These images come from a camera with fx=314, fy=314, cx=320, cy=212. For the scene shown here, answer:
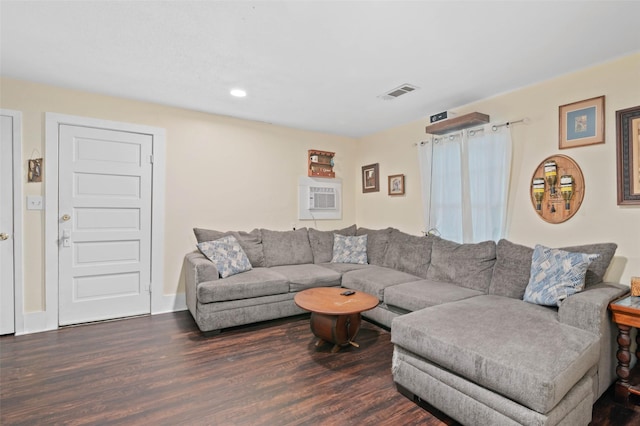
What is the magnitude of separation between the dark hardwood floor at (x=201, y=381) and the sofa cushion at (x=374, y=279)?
1.40 ft

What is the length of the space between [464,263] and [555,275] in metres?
0.83

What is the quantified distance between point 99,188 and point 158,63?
1588 mm

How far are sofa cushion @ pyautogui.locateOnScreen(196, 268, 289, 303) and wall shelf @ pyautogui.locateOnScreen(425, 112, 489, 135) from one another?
7.80 ft

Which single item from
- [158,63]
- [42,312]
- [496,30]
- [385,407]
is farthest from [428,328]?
[42,312]

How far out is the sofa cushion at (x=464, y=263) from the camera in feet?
9.59

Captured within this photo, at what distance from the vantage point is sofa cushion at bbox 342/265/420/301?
313 centimetres

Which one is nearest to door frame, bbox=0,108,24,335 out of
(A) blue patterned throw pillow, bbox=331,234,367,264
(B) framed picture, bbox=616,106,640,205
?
(A) blue patterned throw pillow, bbox=331,234,367,264

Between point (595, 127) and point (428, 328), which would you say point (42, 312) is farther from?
point (595, 127)

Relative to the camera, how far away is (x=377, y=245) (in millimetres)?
4164

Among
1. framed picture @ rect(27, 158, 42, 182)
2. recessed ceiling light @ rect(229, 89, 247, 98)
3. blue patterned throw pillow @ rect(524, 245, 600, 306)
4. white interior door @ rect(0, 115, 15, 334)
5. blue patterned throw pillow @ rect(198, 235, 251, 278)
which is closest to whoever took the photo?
blue patterned throw pillow @ rect(524, 245, 600, 306)

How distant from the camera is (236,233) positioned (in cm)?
396

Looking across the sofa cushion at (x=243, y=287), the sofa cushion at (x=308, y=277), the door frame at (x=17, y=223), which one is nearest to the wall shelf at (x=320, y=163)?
the sofa cushion at (x=308, y=277)

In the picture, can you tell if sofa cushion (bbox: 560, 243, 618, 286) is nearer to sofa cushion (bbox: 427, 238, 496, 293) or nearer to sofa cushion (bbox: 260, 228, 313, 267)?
sofa cushion (bbox: 427, 238, 496, 293)

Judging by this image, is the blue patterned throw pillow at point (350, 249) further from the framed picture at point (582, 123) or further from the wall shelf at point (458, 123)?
the framed picture at point (582, 123)
